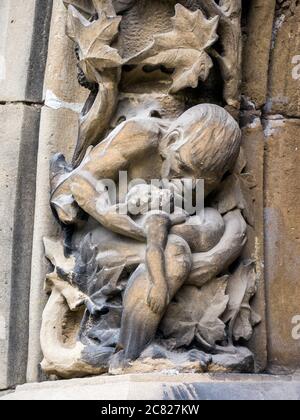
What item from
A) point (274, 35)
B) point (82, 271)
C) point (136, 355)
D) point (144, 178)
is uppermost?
point (274, 35)

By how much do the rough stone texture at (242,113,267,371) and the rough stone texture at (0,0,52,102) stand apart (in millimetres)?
541

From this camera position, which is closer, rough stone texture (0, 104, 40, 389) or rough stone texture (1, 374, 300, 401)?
rough stone texture (1, 374, 300, 401)

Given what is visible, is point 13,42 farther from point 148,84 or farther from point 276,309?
point 276,309

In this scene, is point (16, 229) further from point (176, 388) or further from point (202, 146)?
point (176, 388)

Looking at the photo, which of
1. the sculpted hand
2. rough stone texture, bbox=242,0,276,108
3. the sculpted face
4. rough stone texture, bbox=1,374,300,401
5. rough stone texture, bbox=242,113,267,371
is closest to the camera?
rough stone texture, bbox=1,374,300,401

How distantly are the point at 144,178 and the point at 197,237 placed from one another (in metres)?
0.19

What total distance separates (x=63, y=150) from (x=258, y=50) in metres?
0.55

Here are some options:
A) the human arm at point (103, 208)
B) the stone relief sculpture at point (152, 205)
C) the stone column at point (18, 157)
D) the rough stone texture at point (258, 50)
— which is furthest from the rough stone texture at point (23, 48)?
the rough stone texture at point (258, 50)

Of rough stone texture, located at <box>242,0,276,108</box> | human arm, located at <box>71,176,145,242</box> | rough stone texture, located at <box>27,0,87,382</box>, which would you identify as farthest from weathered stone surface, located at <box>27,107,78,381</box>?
rough stone texture, located at <box>242,0,276,108</box>

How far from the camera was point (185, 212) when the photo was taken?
7.72 feet

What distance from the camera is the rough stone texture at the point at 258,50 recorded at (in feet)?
8.82

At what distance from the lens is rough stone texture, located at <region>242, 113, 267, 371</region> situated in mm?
2482

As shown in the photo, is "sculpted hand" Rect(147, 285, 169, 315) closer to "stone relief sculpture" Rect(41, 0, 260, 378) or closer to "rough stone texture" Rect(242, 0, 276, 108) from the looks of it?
"stone relief sculpture" Rect(41, 0, 260, 378)

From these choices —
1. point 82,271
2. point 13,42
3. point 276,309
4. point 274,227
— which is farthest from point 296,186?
point 13,42
